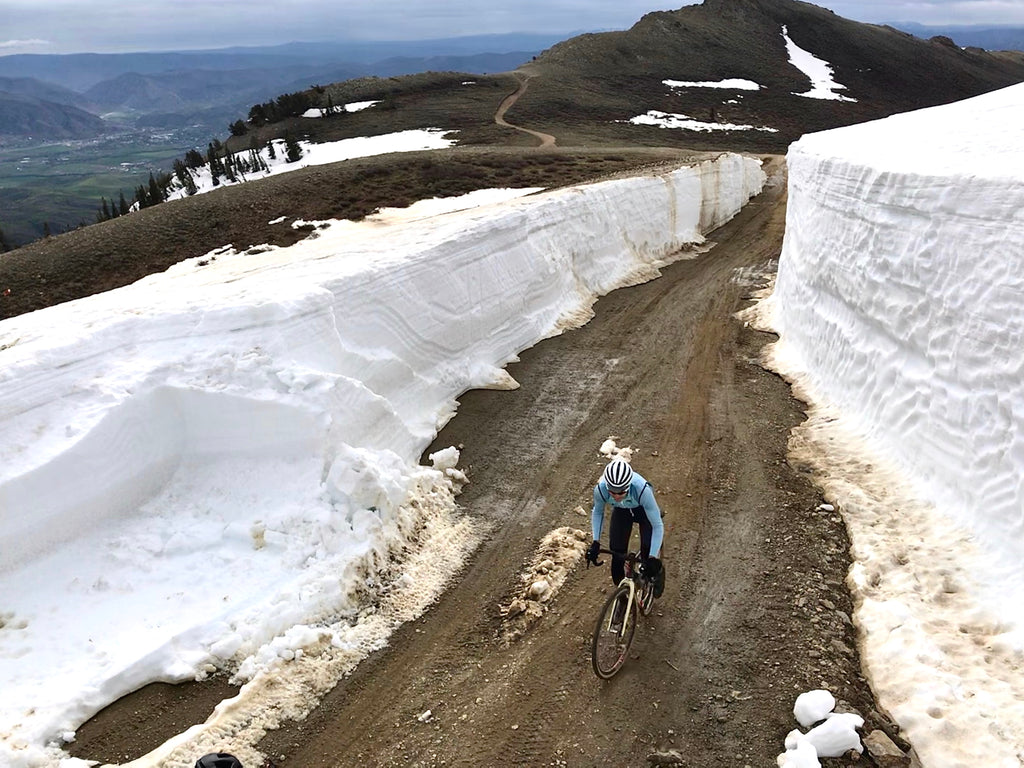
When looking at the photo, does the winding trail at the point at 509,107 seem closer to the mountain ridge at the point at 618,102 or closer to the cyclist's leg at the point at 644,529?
the mountain ridge at the point at 618,102

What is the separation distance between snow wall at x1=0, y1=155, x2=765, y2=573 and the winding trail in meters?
32.4

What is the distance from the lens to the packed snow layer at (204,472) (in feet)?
21.8

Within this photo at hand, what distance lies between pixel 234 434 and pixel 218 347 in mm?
1423

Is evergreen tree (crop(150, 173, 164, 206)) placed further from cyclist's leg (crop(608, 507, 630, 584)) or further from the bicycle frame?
the bicycle frame

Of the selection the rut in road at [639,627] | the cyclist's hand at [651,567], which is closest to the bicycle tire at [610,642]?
the rut in road at [639,627]

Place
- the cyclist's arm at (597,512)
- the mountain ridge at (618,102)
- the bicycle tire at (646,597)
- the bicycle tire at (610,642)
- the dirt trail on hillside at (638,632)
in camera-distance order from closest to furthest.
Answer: the dirt trail on hillside at (638,632) → the bicycle tire at (610,642) → the cyclist's arm at (597,512) → the bicycle tire at (646,597) → the mountain ridge at (618,102)

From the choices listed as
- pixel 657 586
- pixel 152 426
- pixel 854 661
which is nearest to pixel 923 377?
pixel 854 661

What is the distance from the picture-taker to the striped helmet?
620 cm

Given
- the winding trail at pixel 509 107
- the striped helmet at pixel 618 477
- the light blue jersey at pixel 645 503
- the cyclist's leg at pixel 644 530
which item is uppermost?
the winding trail at pixel 509 107

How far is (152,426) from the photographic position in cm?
852

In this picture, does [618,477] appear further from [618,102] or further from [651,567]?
[618,102]

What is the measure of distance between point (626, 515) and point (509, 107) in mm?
60031

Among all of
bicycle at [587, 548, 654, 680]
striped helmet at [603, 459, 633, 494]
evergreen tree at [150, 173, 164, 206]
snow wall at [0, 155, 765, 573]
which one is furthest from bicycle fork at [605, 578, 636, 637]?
evergreen tree at [150, 173, 164, 206]

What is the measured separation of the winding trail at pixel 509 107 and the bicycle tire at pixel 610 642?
43.0m
